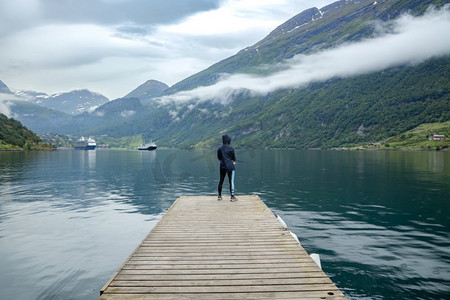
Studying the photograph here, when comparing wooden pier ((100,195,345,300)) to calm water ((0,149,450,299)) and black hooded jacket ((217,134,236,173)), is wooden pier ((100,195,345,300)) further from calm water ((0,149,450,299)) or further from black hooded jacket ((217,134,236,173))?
black hooded jacket ((217,134,236,173))

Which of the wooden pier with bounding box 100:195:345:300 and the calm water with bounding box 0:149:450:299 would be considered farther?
the calm water with bounding box 0:149:450:299

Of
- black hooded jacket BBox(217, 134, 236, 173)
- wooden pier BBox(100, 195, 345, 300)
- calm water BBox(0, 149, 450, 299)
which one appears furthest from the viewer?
black hooded jacket BBox(217, 134, 236, 173)

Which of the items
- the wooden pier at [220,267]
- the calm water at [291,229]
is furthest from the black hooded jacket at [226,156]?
the calm water at [291,229]

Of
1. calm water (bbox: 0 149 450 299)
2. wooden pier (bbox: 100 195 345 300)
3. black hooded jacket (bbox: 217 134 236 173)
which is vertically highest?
black hooded jacket (bbox: 217 134 236 173)

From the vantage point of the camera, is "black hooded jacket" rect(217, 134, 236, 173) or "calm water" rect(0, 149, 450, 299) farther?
"black hooded jacket" rect(217, 134, 236, 173)

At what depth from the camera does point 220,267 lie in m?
9.69

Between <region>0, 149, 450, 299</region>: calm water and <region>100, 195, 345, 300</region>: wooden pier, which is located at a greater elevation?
<region>100, 195, 345, 300</region>: wooden pier

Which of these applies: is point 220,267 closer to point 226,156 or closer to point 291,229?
point 226,156

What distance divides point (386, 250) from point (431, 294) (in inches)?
209

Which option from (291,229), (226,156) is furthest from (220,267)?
(291,229)

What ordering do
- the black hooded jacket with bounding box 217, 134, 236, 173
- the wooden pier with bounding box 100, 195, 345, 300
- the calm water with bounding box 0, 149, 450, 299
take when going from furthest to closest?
1. the black hooded jacket with bounding box 217, 134, 236, 173
2. the calm water with bounding box 0, 149, 450, 299
3. the wooden pier with bounding box 100, 195, 345, 300

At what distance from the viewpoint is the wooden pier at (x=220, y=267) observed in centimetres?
798

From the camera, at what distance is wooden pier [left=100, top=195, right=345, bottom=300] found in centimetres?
798

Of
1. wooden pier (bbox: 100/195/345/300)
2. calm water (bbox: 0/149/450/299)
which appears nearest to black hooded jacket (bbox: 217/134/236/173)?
wooden pier (bbox: 100/195/345/300)
